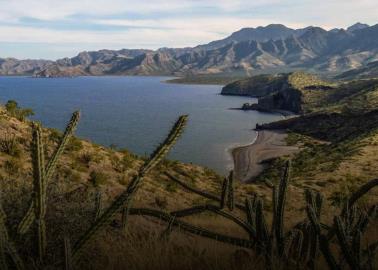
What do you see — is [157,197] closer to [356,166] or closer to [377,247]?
[377,247]

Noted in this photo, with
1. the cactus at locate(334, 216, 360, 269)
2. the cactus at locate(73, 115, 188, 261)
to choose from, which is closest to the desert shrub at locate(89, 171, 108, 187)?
the cactus at locate(73, 115, 188, 261)

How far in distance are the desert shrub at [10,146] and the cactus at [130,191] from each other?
1528 centimetres

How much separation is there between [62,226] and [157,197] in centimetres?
1288

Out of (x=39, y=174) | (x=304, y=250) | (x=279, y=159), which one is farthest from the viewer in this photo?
(x=279, y=159)

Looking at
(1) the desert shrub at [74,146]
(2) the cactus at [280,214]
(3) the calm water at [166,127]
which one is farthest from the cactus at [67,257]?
(3) the calm water at [166,127]

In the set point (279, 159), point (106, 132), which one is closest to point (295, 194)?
point (279, 159)

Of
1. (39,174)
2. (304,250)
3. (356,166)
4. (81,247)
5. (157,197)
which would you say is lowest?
(356,166)

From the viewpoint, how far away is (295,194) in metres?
26.2

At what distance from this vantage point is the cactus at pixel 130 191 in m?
4.24

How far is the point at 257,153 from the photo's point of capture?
71562mm

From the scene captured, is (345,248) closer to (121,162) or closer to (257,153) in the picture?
(121,162)

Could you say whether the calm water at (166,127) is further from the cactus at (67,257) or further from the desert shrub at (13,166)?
the cactus at (67,257)

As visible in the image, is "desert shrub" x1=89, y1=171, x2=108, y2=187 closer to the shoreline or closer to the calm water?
the calm water

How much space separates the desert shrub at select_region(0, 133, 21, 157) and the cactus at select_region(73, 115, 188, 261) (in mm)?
15284
